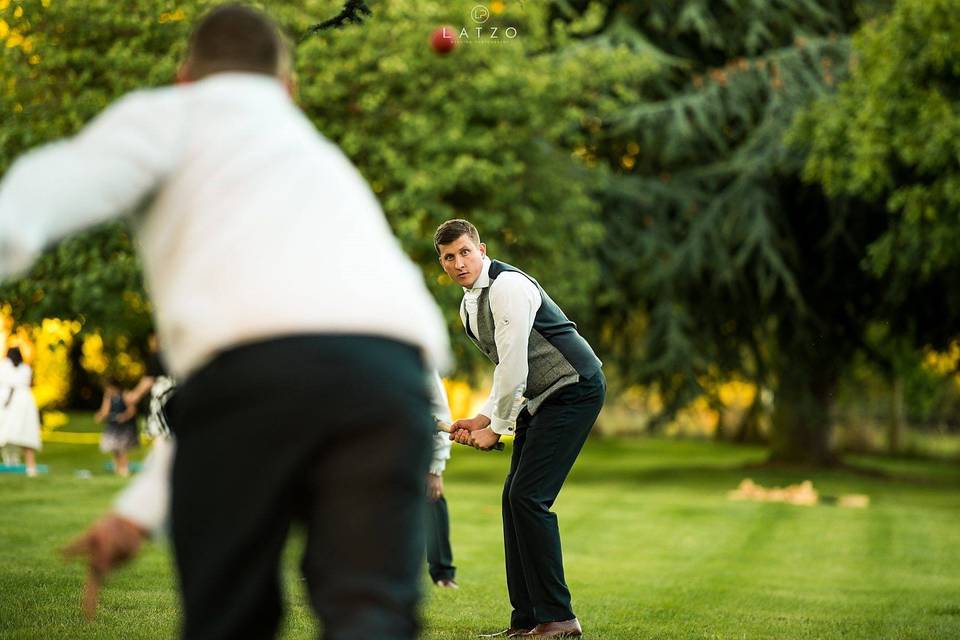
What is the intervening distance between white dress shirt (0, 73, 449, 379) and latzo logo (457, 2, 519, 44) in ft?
63.0

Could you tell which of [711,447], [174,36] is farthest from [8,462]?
[711,447]

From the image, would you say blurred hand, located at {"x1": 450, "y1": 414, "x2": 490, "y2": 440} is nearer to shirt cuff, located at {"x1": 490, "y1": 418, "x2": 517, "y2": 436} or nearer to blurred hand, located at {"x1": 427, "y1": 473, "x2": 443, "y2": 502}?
shirt cuff, located at {"x1": 490, "y1": 418, "x2": 517, "y2": 436}

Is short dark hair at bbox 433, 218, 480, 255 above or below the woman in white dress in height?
above

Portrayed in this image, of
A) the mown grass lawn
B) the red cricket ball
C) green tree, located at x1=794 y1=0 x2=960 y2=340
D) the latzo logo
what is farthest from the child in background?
green tree, located at x1=794 y1=0 x2=960 y2=340

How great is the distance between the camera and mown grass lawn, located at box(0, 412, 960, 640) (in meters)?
7.93

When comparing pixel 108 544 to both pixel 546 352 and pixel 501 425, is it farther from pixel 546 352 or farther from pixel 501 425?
pixel 546 352

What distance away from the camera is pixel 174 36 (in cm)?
2112

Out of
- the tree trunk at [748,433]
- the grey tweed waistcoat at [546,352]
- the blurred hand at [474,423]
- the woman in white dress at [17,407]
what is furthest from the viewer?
the tree trunk at [748,433]

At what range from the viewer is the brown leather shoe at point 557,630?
276 inches

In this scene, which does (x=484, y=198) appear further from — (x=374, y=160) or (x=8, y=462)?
(x=8, y=462)

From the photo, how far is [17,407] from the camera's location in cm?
1986

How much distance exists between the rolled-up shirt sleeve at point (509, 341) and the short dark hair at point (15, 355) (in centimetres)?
1468

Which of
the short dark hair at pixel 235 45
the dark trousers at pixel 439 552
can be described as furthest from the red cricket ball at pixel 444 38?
the short dark hair at pixel 235 45

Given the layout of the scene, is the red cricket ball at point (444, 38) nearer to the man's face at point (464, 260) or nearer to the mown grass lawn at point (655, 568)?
the mown grass lawn at point (655, 568)
